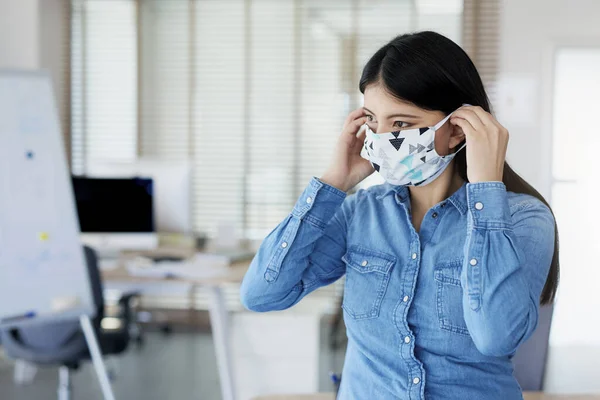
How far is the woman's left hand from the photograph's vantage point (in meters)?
1.33

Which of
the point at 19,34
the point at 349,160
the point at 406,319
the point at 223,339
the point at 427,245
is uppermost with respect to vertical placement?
the point at 19,34

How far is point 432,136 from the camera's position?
1.41 metres

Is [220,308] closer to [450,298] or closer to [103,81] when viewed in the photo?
[450,298]

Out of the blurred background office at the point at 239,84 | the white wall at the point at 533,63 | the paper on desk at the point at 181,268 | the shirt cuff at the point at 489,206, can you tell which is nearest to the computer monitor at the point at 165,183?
the paper on desk at the point at 181,268

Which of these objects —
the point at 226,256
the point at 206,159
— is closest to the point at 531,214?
the point at 226,256

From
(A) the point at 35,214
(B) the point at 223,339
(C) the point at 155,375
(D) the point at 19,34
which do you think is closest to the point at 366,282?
(A) the point at 35,214

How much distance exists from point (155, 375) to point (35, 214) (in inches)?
85.2

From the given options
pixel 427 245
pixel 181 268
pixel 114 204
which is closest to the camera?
pixel 427 245

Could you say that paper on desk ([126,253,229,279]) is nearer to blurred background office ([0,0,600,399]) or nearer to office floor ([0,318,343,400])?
office floor ([0,318,343,400])

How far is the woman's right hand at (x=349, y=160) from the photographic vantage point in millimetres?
1563

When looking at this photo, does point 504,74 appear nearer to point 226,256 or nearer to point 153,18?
point 226,256

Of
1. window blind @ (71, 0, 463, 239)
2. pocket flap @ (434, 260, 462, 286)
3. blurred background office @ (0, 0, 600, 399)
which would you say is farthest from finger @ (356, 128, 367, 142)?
window blind @ (71, 0, 463, 239)

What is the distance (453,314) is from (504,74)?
397 cm

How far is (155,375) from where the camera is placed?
14.7ft
